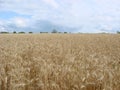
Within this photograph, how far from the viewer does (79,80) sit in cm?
474

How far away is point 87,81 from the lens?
481 centimetres

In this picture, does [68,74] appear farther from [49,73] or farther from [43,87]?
[43,87]

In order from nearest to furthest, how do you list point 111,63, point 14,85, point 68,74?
1. point 14,85
2. point 68,74
3. point 111,63

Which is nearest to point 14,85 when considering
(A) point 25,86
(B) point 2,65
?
(A) point 25,86

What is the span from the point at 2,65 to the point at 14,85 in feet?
5.81

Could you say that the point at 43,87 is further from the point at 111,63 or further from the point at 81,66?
the point at 111,63

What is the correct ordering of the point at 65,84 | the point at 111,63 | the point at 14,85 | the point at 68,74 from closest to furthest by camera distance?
the point at 14,85 → the point at 65,84 → the point at 68,74 → the point at 111,63

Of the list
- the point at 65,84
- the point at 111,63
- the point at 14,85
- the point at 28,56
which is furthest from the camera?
the point at 28,56

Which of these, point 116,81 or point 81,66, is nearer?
point 116,81

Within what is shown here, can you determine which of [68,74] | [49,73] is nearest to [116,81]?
[68,74]

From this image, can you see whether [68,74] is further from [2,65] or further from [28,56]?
[28,56]

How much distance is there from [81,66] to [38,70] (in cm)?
100

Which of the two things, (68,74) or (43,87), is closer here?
(43,87)

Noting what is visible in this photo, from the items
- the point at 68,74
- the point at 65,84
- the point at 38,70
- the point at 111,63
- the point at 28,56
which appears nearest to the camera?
the point at 65,84
